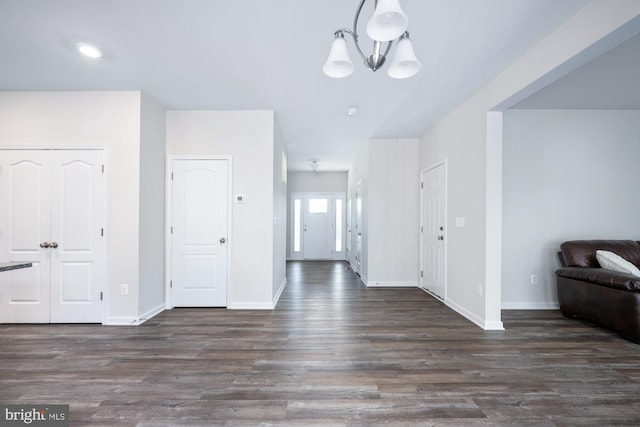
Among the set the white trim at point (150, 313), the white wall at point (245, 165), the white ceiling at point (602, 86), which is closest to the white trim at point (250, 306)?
the white wall at point (245, 165)

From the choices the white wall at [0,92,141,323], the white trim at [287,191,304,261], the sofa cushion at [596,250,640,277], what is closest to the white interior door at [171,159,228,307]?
the white wall at [0,92,141,323]

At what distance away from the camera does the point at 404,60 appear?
167 cm

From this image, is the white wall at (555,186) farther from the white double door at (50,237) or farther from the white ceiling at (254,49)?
the white double door at (50,237)

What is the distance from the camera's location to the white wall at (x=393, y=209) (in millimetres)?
5039

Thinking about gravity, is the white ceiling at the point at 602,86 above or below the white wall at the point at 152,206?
above

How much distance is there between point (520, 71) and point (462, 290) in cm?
249

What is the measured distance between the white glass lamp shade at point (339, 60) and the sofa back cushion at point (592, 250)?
3.68 metres

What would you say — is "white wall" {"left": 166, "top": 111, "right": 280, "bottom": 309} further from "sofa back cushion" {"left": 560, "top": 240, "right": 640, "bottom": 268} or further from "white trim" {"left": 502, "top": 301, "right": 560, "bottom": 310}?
"sofa back cushion" {"left": 560, "top": 240, "right": 640, "bottom": 268}

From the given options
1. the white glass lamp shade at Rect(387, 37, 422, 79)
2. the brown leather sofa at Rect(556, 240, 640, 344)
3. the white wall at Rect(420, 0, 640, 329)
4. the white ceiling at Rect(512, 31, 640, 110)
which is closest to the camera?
the white glass lamp shade at Rect(387, 37, 422, 79)

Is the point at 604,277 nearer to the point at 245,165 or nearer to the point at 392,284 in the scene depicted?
the point at 392,284

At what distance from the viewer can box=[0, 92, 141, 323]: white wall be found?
3.21 m

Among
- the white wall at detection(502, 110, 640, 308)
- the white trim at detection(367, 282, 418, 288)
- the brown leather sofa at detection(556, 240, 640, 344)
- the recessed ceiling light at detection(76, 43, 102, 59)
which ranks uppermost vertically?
the recessed ceiling light at detection(76, 43, 102, 59)

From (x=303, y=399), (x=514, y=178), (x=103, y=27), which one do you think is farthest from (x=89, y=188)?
(x=514, y=178)

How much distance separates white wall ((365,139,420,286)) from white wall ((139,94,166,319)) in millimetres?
3284
